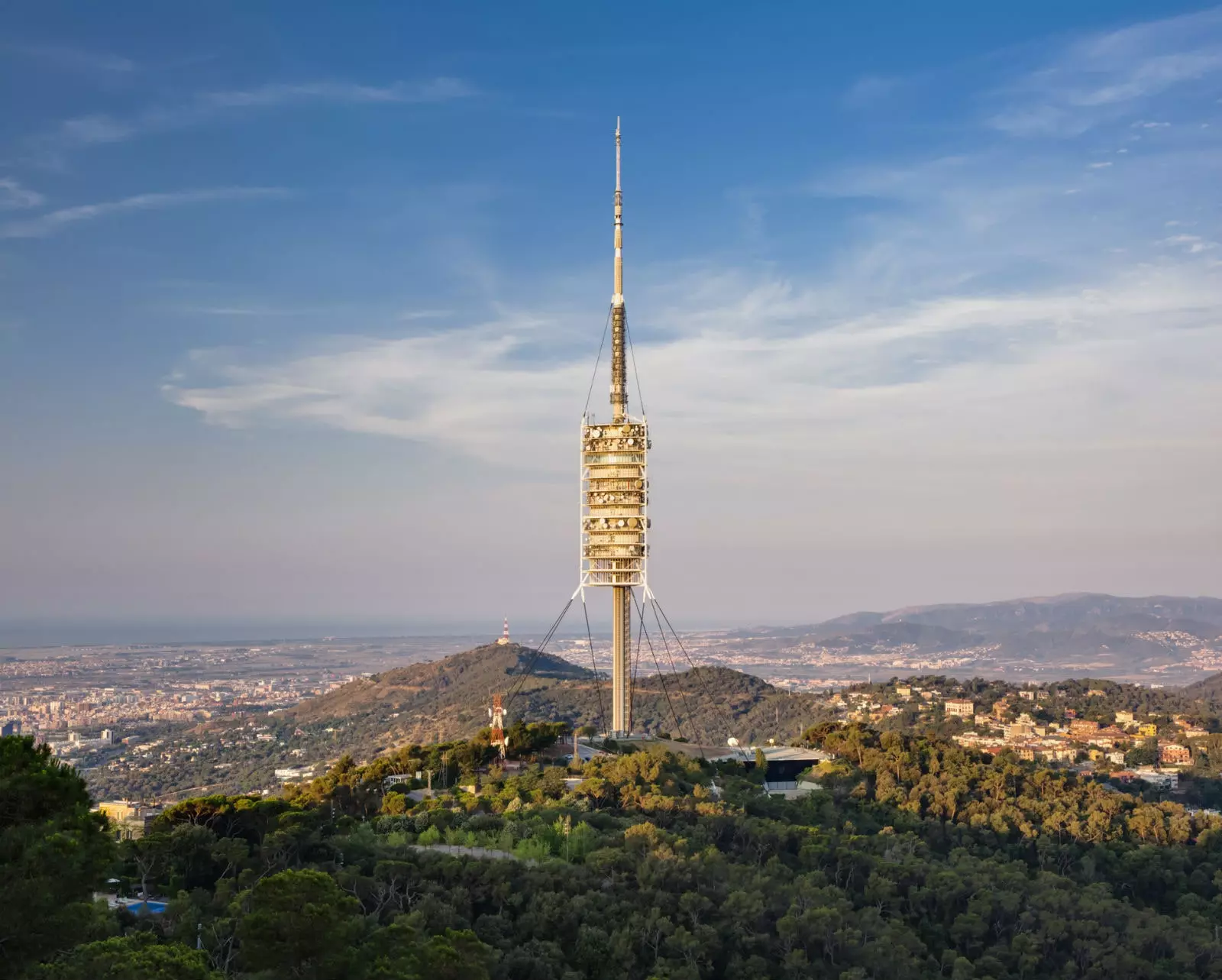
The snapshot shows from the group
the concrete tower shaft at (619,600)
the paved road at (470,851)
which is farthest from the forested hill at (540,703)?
the paved road at (470,851)

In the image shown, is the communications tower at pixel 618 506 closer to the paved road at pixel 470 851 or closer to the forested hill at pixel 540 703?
the paved road at pixel 470 851

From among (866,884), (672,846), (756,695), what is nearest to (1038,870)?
(866,884)

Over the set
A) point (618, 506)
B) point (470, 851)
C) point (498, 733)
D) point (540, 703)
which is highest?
point (618, 506)

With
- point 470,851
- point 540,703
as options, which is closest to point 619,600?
point 470,851

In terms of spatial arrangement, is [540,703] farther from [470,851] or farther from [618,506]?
[470,851]

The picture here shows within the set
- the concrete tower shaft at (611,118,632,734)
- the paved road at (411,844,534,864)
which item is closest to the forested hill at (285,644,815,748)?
the concrete tower shaft at (611,118,632,734)

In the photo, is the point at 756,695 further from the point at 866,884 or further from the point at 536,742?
the point at 866,884
